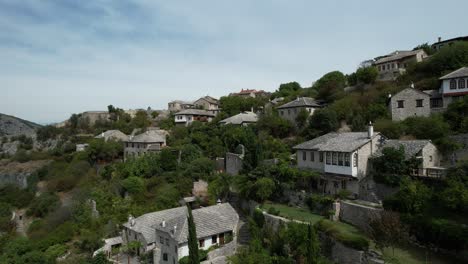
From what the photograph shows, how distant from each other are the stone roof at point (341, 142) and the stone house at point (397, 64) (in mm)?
23126

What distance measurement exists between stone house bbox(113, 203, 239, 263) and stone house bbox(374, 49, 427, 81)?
3435 cm

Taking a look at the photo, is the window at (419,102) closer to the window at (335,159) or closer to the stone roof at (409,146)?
the stone roof at (409,146)

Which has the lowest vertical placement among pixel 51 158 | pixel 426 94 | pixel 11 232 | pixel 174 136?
pixel 11 232

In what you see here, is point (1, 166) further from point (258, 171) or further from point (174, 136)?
point (258, 171)

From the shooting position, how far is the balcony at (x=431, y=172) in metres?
20.2

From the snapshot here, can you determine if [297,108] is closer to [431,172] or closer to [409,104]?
[409,104]

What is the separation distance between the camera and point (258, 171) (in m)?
29.1

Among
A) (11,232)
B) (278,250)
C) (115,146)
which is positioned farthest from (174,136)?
(278,250)

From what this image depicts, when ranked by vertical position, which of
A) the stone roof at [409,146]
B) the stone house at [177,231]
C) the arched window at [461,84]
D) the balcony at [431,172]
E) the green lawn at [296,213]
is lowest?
the stone house at [177,231]

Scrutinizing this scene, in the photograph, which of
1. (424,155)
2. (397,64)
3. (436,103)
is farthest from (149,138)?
(397,64)

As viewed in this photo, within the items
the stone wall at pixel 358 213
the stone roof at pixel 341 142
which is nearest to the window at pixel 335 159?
the stone roof at pixel 341 142

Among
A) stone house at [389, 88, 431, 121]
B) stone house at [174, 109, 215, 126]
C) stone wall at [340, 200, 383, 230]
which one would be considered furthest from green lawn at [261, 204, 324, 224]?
stone house at [174, 109, 215, 126]

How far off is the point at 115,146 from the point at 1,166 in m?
33.6

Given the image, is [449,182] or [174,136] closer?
[449,182]
